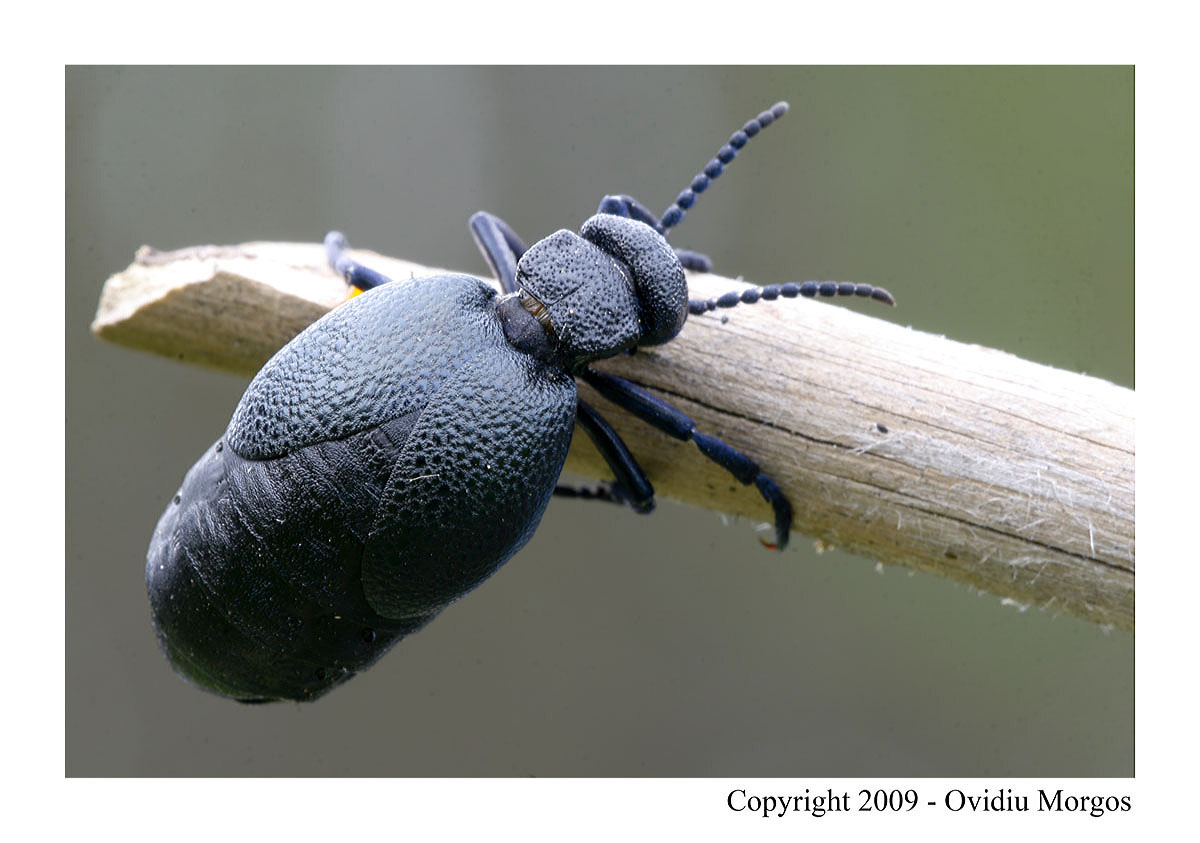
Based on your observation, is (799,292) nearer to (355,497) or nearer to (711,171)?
(711,171)

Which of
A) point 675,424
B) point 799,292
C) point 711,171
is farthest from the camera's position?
point 711,171

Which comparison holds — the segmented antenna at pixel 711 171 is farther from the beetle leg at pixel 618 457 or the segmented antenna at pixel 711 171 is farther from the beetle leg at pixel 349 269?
the beetle leg at pixel 349 269

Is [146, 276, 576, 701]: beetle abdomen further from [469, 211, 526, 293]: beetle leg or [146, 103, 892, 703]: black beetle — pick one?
[469, 211, 526, 293]: beetle leg

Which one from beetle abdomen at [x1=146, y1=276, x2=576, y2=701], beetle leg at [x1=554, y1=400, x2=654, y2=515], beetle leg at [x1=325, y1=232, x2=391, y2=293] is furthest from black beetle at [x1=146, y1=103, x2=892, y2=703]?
beetle leg at [x1=325, y1=232, x2=391, y2=293]

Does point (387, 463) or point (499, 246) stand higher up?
point (499, 246)

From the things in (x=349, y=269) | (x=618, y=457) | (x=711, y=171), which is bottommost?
(x=618, y=457)

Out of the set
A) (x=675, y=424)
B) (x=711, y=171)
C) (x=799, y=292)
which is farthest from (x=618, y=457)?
(x=711, y=171)
